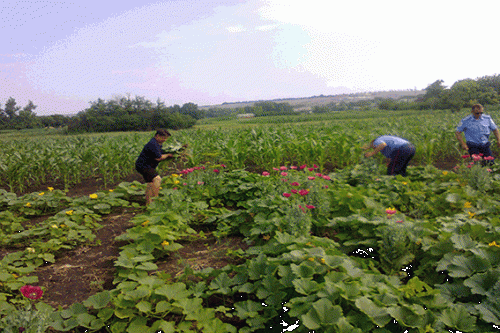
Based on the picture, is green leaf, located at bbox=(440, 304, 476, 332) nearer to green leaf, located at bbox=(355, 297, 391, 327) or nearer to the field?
the field

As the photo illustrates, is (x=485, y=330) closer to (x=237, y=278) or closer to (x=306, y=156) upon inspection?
(x=237, y=278)

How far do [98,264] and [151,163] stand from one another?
2.33 metres

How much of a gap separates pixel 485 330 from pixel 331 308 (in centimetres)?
100

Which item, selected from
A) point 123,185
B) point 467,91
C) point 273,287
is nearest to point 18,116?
point 123,185

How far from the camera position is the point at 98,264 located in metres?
3.51

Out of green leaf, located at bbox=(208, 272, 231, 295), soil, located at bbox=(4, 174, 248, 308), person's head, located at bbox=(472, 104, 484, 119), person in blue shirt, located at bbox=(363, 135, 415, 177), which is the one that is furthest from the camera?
person's head, located at bbox=(472, 104, 484, 119)

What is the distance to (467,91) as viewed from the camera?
1544 inches

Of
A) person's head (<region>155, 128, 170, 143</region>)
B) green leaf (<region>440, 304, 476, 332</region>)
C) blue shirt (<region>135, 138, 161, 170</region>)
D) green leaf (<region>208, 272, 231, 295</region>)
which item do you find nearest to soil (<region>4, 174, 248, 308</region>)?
green leaf (<region>208, 272, 231, 295</region>)

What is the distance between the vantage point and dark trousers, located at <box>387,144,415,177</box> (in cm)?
607

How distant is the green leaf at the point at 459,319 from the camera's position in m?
1.86

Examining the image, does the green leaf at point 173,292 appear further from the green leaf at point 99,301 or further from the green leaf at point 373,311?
the green leaf at point 373,311

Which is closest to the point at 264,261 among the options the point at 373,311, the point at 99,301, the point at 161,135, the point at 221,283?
the point at 221,283

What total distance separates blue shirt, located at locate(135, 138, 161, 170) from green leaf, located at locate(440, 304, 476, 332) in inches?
185

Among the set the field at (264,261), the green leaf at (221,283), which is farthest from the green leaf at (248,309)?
the green leaf at (221,283)
